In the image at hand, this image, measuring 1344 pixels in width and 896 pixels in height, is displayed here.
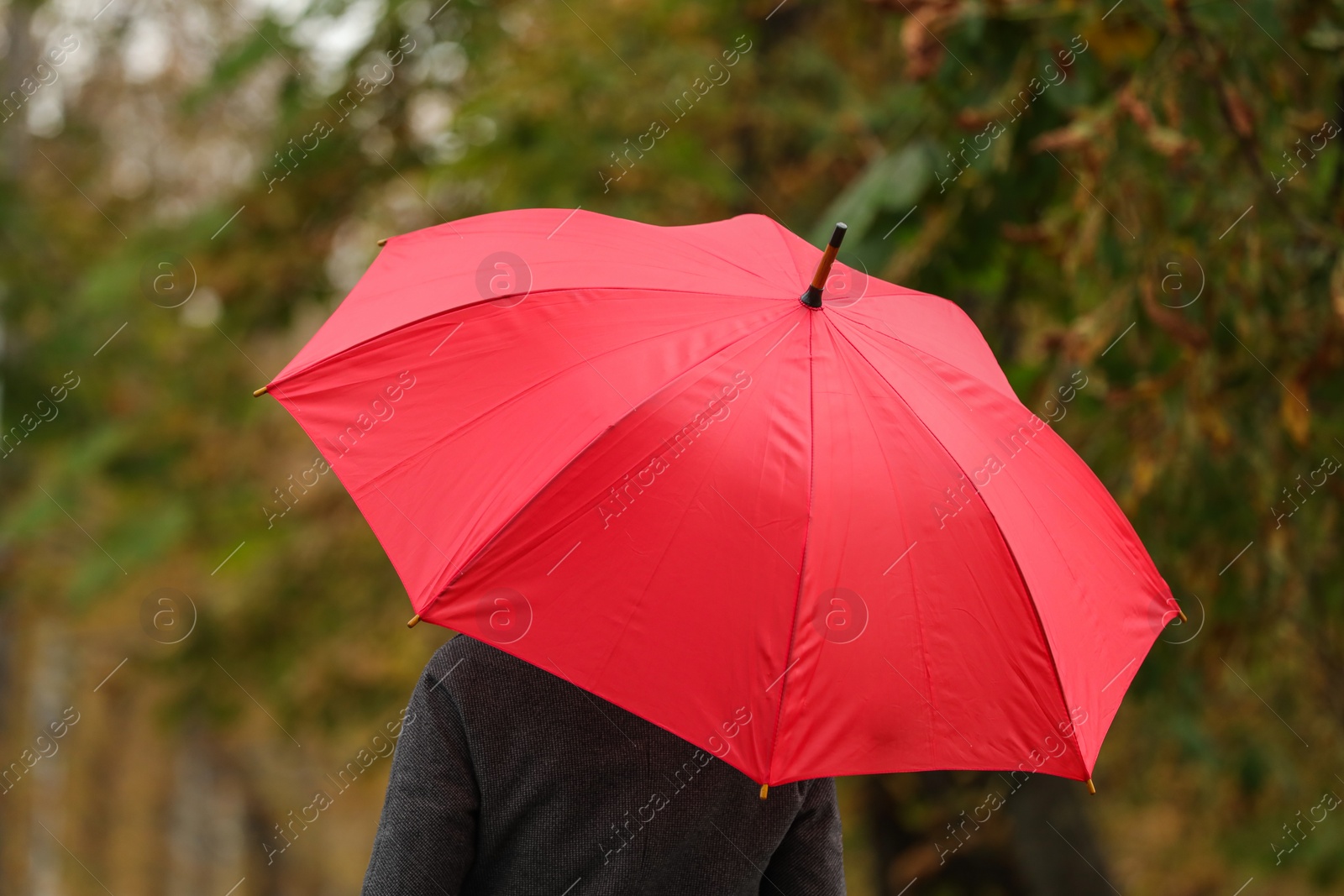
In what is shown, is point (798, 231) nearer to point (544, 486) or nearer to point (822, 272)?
point (822, 272)

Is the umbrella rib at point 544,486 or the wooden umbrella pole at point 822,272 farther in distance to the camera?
the wooden umbrella pole at point 822,272

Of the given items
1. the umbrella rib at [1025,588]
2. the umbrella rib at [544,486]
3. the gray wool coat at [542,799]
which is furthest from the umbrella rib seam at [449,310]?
the gray wool coat at [542,799]

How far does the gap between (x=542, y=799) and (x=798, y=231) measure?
5.87 metres

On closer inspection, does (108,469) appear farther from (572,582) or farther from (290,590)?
(572,582)

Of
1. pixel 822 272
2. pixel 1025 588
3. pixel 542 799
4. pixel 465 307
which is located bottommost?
pixel 1025 588

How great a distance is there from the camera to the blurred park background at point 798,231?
377 cm

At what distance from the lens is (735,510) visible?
172cm

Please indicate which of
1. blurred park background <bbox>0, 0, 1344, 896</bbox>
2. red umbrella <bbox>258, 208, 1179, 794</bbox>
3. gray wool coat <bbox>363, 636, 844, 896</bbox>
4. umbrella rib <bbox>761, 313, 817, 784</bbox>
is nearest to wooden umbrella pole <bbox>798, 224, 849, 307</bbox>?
red umbrella <bbox>258, 208, 1179, 794</bbox>

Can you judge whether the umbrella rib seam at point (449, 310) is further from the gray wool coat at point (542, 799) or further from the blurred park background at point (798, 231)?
the blurred park background at point (798, 231)

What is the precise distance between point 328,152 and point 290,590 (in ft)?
9.67

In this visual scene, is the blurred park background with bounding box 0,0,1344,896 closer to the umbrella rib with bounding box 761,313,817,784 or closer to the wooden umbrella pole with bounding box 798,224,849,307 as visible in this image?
the wooden umbrella pole with bounding box 798,224,849,307

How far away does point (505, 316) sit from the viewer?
1.94 metres

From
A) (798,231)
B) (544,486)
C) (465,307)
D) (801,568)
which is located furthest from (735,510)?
(798,231)

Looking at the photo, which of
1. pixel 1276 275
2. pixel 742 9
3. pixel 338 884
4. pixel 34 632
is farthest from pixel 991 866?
pixel 338 884
